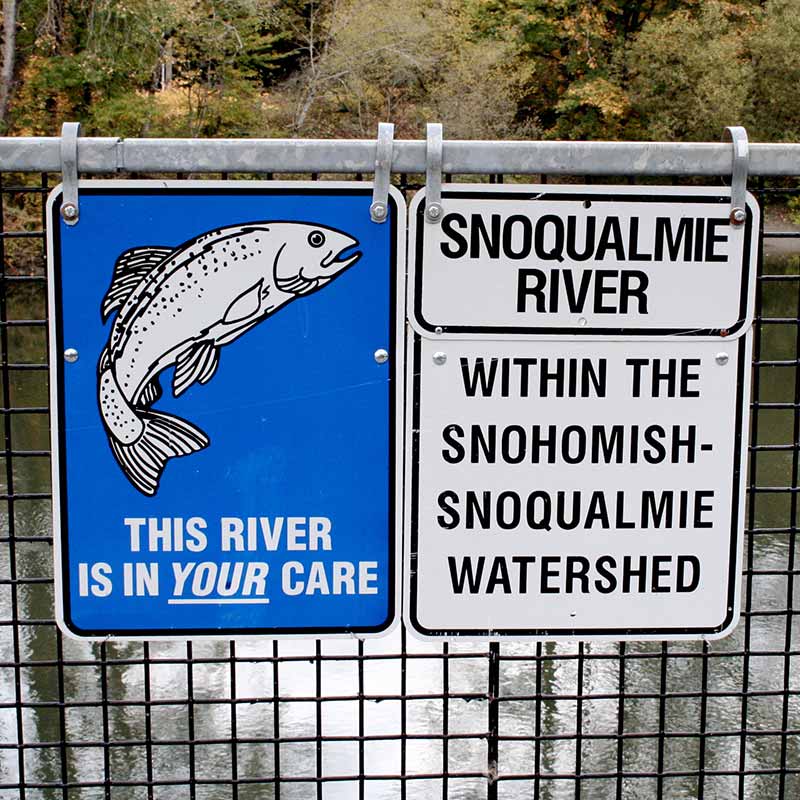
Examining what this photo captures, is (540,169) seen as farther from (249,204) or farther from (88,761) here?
(88,761)

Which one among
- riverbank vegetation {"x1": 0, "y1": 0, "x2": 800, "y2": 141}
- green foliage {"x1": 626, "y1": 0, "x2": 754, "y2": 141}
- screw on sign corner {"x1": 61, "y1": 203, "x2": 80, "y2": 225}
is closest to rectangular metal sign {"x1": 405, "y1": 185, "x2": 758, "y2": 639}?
screw on sign corner {"x1": 61, "y1": 203, "x2": 80, "y2": 225}

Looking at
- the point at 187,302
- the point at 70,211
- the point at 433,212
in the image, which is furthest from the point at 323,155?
the point at 70,211

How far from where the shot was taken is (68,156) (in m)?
2.22

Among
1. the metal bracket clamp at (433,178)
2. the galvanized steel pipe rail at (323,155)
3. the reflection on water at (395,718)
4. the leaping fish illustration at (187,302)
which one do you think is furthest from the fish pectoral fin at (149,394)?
the reflection on water at (395,718)

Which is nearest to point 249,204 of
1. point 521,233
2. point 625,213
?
point 521,233

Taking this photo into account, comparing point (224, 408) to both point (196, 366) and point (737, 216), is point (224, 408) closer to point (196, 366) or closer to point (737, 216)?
point (196, 366)

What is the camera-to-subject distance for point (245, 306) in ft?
7.42

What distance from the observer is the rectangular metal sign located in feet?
7.49

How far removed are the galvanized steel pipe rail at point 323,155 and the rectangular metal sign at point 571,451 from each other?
69 mm

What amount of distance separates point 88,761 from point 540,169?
4304 millimetres

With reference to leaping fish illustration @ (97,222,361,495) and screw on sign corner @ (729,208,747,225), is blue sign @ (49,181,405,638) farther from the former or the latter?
screw on sign corner @ (729,208,747,225)

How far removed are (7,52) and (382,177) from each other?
25970mm

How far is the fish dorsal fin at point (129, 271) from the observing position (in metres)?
2.25

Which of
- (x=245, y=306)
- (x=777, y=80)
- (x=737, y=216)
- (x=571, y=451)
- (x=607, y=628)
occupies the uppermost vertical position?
(x=777, y=80)
